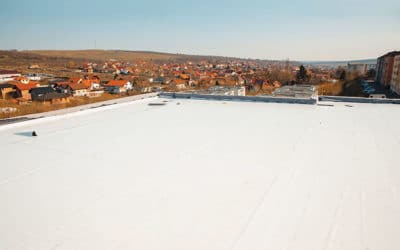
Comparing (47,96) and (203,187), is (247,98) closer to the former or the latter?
(203,187)

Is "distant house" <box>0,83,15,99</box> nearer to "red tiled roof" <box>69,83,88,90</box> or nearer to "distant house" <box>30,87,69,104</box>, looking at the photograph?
"distant house" <box>30,87,69,104</box>

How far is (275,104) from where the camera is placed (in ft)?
25.1

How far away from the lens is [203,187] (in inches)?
107

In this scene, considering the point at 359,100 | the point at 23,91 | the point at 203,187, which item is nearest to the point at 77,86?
the point at 23,91

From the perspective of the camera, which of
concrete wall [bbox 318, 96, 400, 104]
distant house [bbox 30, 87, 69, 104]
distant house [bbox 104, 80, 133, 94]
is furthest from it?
distant house [bbox 104, 80, 133, 94]

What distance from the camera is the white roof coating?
77.3 inches

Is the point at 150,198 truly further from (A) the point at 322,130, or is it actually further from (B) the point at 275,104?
(B) the point at 275,104

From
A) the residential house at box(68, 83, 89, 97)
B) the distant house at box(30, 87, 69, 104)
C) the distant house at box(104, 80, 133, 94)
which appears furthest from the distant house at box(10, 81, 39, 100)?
the distant house at box(104, 80, 133, 94)

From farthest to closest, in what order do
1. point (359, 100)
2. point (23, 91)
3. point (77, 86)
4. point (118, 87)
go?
point (118, 87) < point (77, 86) < point (23, 91) < point (359, 100)

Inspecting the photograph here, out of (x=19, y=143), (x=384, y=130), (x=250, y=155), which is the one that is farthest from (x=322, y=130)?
(x=19, y=143)

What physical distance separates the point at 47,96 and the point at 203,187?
1146 inches

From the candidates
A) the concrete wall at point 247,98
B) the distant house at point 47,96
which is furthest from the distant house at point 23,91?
the concrete wall at point 247,98

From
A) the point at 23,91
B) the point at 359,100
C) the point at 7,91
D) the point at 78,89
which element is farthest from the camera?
the point at 78,89

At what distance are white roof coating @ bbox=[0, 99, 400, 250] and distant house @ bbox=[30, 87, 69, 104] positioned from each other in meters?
24.0
